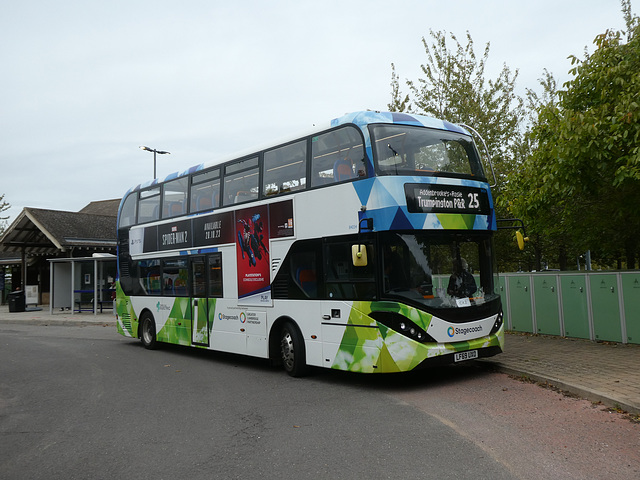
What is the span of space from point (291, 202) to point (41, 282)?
102ft

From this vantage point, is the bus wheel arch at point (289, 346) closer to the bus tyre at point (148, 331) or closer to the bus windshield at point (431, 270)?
the bus windshield at point (431, 270)

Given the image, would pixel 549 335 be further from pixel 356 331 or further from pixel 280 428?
pixel 280 428

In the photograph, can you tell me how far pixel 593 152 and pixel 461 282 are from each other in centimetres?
362

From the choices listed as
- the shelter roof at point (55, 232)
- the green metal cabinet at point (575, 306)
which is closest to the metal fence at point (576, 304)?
the green metal cabinet at point (575, 306)

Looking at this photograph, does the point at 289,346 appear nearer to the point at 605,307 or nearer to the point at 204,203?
the point at 204,203

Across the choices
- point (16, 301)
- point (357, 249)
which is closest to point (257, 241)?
point (357, 249)

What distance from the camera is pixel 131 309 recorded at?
15.1m

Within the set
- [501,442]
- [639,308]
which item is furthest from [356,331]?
[639,308]

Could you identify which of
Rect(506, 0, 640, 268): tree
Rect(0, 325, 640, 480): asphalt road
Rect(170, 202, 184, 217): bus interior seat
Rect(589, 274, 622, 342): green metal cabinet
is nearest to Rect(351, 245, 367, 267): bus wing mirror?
Rect(0, 325, 640, 480): asphalt road

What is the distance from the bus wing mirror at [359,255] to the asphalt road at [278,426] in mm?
1799

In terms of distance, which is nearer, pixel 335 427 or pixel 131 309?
pixel 335 427

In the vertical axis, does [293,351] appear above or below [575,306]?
below

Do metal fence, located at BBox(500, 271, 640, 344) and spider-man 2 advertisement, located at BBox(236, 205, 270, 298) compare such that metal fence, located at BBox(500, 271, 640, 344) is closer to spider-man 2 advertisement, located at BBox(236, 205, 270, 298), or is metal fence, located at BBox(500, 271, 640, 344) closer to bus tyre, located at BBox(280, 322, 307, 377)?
bus tyre, located at BBox(280, 322, 307, 377)

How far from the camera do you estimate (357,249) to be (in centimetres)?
819
